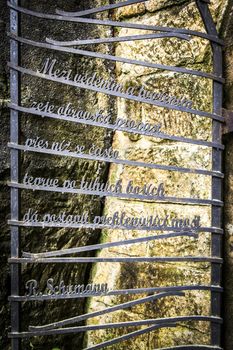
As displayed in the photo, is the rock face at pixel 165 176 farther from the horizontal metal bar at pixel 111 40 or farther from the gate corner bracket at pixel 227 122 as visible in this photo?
the horizontal metal bar at pixel 111 40

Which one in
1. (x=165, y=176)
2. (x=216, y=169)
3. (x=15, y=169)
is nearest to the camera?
(x=15, y=169)

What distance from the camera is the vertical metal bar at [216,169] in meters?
1.43

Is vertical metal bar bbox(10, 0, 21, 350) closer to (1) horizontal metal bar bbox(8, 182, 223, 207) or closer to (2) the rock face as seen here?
(1) horizontal metal bar bbox(8, 182, 223, 207)

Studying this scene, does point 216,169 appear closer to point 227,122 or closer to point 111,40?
point 227,122

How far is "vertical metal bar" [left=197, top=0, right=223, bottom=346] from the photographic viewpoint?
1435 millimetres

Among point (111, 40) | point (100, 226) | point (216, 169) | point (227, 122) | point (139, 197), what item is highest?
point (111, 40)

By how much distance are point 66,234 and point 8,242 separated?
0.86ft

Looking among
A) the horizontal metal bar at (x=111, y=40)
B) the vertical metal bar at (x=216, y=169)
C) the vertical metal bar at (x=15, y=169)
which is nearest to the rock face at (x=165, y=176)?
the vertical metal bar at (x=216, y=169)

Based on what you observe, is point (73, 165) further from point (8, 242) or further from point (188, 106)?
point (188, 106)

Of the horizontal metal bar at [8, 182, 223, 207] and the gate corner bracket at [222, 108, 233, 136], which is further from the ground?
the gate corner bracket at [222, 108, 233, 136]

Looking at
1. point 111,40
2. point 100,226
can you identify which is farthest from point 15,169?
point 111,40

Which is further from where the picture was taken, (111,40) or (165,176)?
(165,176)

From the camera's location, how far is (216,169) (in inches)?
56.9

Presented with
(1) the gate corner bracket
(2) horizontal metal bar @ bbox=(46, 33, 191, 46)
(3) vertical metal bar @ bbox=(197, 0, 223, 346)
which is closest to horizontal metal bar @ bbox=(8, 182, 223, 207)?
(3) vertical metal bar @ bbox=(197, 0, 223, 346)
